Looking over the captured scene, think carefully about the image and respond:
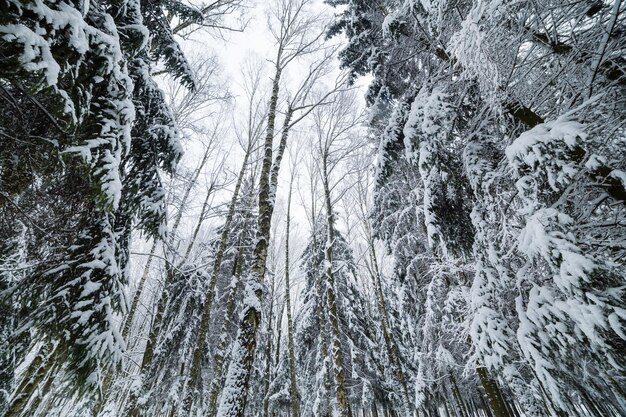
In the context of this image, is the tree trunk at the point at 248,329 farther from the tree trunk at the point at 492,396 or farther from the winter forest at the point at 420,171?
the tree trunk at the point at 492,396

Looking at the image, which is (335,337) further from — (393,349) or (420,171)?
(420,171)

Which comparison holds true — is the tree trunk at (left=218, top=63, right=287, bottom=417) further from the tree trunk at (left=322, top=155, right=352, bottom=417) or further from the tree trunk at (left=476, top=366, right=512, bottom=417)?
the tree trunk at (left=476, top=366, right=512, bottom=417)

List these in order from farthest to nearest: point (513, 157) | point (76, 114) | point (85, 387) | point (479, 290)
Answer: point (479, 290), point (513, 157), point (85, 387), point (76, 114)

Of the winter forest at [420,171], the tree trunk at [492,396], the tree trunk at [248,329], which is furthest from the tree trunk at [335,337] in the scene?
the tree trunk at [248,329]

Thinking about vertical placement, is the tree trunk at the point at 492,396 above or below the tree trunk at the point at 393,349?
below

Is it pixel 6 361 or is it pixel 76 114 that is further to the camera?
pixel 6 361

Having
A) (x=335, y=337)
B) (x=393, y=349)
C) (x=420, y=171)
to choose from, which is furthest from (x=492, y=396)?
(x=420, y=171)

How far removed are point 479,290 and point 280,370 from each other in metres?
10.7

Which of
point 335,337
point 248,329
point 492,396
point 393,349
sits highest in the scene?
point 393,349

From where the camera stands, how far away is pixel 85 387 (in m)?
2.20

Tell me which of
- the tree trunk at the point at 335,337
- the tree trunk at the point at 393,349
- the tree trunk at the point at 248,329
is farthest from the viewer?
the tree trunk at the point at 393,349

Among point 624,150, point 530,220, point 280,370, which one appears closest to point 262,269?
point 530,220

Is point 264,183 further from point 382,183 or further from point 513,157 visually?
point 513,157

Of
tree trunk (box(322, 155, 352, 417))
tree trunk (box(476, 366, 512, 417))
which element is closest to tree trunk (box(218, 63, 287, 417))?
tree trunk (box(322, 155, 352, 417))
